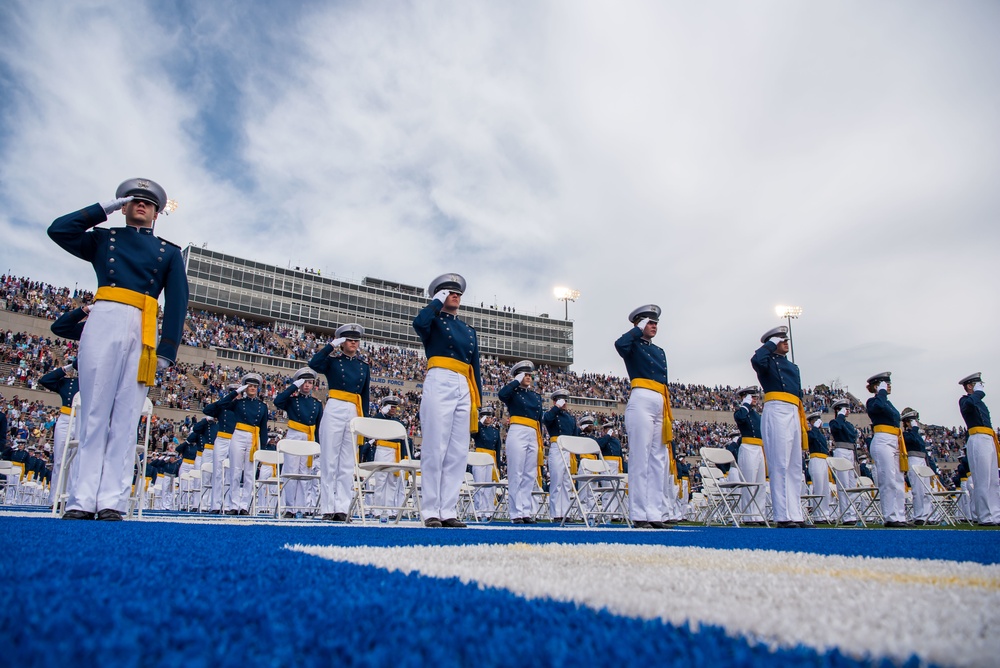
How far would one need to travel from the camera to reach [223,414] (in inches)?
507

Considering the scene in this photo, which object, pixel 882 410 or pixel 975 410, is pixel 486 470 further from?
pixel 975 410

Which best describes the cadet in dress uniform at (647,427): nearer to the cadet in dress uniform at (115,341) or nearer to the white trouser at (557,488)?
the white trouser at (557,488)

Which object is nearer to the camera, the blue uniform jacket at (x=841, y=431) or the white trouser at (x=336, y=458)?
the white trouser at (x=336, y=458)

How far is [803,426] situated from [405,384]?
38789 millimetres

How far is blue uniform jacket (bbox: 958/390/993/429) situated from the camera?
10.9m

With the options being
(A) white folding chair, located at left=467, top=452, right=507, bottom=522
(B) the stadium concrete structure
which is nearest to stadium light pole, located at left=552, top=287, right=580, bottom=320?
(B) the stadium concrete structure

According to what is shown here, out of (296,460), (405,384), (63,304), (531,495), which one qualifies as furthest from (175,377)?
(531,495)

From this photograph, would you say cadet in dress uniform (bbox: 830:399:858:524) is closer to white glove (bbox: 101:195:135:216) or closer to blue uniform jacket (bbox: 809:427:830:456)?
blue uniform jacket (bbox: 809:427:830:456)

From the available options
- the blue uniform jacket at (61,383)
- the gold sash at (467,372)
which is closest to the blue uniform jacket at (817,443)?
the gold sash at (467,372)

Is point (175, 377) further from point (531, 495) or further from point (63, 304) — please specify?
point (531, 495)

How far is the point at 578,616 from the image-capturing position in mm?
1395

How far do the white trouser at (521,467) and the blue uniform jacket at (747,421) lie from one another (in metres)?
4.02

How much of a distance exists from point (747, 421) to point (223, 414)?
10.7 m

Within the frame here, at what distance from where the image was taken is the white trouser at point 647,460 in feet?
25.8
